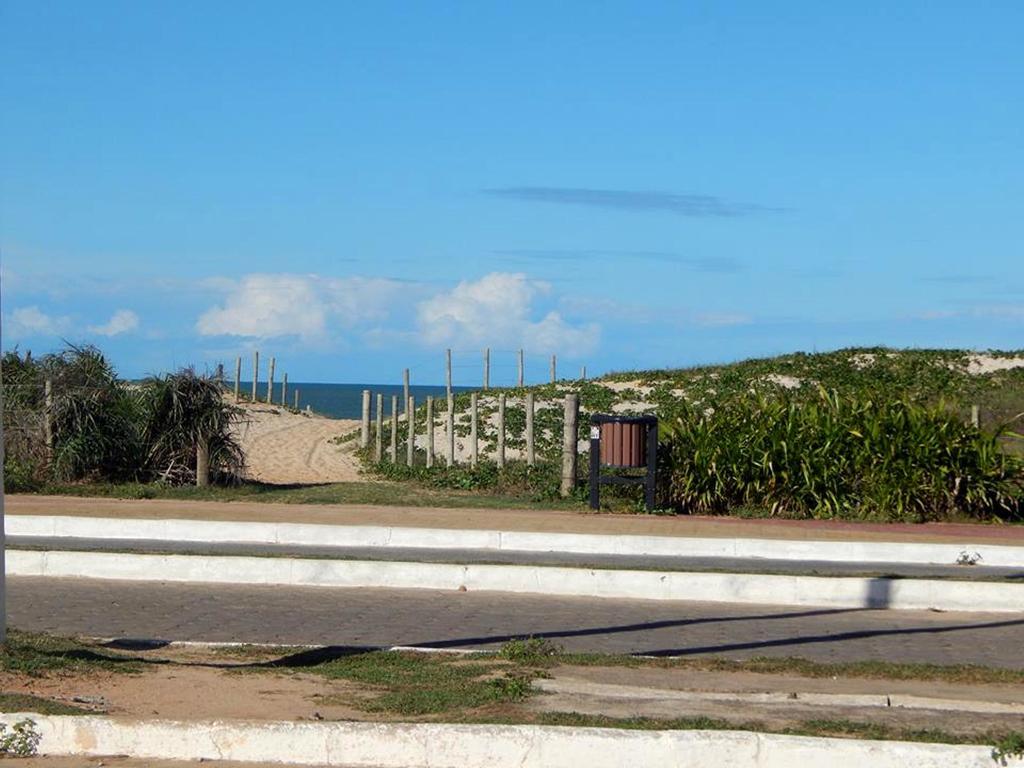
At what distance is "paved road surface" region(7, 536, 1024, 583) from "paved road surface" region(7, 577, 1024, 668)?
175 cm

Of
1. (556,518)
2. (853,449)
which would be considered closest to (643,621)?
(556,518)

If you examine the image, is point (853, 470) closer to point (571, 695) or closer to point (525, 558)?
point (525, 558)

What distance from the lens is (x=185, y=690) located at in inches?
313

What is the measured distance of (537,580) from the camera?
13055 millimetres

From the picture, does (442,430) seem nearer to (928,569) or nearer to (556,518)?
(556,518)

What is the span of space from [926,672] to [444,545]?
868 cm

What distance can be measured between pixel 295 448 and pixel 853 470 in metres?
17.6

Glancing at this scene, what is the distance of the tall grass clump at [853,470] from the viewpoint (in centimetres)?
2108

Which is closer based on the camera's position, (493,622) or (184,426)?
(493,622)

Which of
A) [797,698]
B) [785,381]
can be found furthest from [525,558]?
[785,381]

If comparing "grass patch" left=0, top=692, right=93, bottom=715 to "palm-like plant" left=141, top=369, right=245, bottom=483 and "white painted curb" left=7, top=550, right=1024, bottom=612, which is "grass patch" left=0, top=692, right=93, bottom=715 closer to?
"white painted curb" left=7, top=550, right=1024, bottom=612

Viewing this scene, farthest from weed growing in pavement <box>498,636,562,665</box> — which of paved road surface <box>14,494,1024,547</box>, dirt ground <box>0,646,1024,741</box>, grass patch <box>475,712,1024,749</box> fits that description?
paved road surface <box>14,494,1024,547</box>

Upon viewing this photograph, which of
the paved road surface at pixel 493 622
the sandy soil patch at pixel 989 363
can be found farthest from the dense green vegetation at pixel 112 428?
the sandy soil patch at pixel 989 363

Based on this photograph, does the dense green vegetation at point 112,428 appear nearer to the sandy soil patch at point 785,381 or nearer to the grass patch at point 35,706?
the grass patch at point 35,706
